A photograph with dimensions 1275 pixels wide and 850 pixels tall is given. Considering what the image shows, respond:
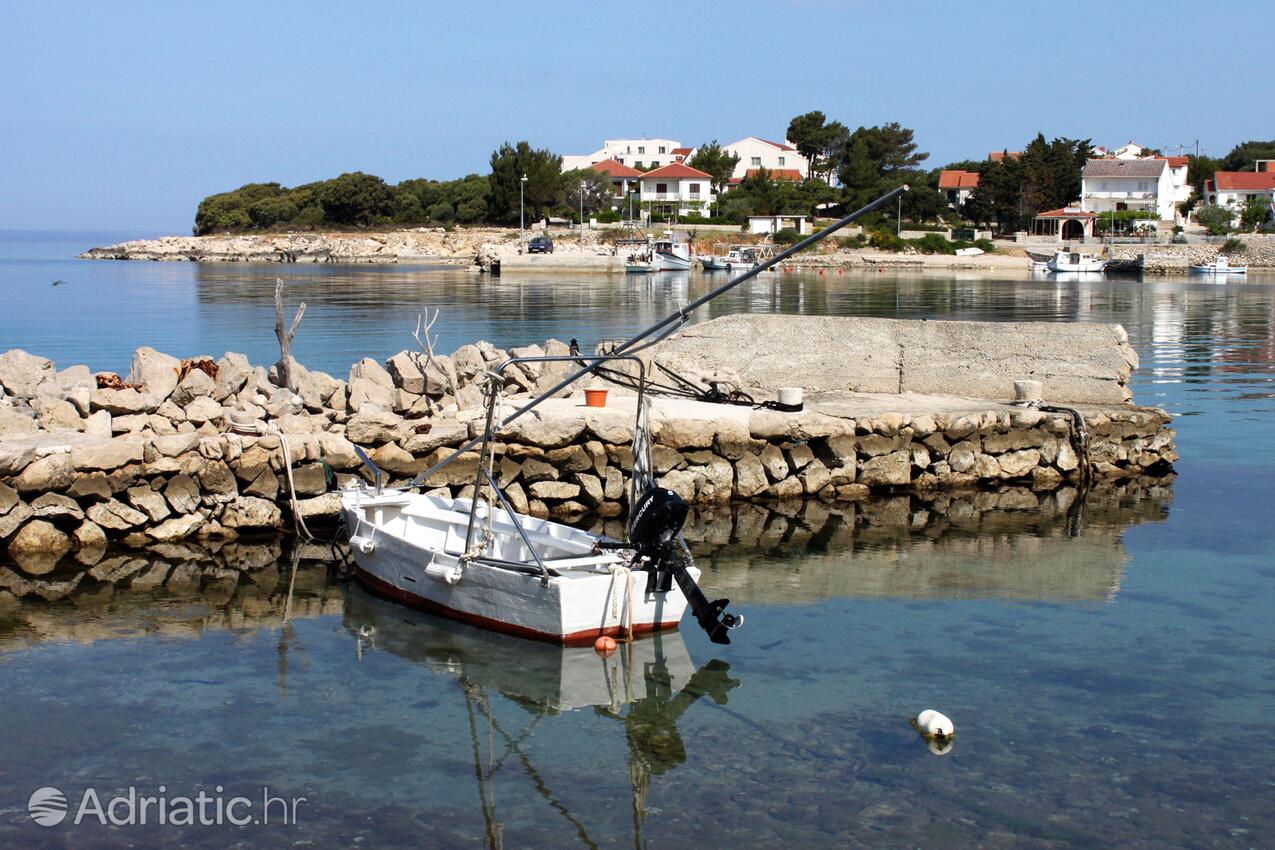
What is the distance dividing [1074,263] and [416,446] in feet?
226

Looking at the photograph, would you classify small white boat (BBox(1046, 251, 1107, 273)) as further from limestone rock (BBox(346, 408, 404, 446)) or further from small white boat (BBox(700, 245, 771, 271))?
limestone rock (BBox(346, 408, 404, 446))

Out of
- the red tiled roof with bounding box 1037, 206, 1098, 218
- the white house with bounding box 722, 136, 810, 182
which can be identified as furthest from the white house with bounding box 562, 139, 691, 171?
the red tiled roof with bounding box 1037, 206, 1098, 218

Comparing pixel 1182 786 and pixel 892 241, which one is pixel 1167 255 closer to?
pixel 892 241

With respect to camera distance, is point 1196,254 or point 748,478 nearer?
point 748,478

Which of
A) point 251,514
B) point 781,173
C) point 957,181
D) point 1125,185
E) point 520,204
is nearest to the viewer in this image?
point 251,514

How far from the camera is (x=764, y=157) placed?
379ft

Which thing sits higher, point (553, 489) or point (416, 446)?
point (416, 446)

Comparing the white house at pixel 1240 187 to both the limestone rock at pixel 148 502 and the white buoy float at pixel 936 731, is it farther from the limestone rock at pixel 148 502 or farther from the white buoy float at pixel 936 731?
the white buoy float at pixel 936 731

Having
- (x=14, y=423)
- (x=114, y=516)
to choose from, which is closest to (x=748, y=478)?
(x=114, y=516)

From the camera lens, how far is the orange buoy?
975 centimetres

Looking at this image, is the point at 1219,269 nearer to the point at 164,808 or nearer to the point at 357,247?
the point at 357,247

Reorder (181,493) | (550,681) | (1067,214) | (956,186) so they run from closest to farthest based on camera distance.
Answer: (550,681), (181,493), (1067,214), (956,186)

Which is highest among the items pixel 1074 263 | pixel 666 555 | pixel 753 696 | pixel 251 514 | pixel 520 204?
pixel 520 204

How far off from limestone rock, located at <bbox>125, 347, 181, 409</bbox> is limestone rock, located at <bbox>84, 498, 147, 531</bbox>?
1.93 metres
